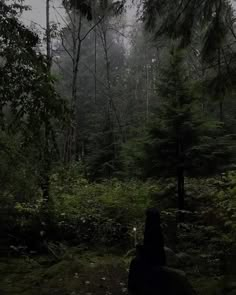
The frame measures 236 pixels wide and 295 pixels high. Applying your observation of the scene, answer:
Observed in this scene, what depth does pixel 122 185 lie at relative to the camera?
8.22m

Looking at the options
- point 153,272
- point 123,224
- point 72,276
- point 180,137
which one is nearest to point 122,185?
point 123,224

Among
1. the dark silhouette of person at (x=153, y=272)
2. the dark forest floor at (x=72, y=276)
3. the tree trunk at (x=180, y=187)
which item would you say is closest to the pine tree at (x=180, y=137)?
the tree trunk at (x=180, y=187)

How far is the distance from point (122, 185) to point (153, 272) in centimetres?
558

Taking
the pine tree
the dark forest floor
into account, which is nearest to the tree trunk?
the pine tree

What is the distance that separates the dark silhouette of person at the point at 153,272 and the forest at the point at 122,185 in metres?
1.05

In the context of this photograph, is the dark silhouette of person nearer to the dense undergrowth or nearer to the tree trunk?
the dense undergrowth

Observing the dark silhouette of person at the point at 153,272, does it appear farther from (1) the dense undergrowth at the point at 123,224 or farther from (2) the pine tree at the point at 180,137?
(2) the pine tree at the point at 180,137

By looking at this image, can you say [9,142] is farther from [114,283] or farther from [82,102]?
[82,102]

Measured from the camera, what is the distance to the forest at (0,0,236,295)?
2771 mm

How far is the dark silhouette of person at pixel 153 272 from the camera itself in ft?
8.56

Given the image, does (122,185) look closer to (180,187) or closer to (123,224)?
(123,224)

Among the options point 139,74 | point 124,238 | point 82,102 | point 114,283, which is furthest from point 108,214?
point 139,74

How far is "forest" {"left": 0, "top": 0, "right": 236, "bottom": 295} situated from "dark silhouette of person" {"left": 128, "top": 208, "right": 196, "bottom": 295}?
1045 mm

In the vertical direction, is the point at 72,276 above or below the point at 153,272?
below
